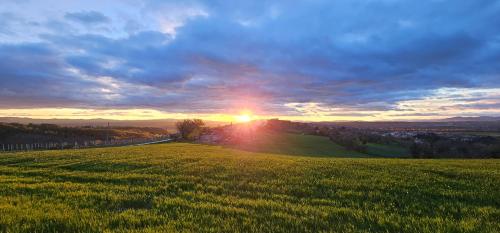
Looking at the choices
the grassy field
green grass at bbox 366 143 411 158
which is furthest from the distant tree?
the grassy field

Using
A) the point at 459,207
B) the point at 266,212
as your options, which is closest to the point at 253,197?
the point at 266,212

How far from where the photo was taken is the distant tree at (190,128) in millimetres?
101762

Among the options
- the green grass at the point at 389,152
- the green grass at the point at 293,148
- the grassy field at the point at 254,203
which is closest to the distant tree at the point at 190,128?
the green grass at the point at 293,148

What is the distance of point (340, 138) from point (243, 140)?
3374 centimetres

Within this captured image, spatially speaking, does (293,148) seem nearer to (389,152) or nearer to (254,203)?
(389,152)

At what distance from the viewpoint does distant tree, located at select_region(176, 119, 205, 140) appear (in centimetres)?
10176

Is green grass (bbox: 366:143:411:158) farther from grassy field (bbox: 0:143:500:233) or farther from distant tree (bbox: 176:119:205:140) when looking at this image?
grassy field (bbox: 0:143:500:233)

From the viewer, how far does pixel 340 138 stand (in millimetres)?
97250

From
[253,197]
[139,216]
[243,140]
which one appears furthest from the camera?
[243,140]

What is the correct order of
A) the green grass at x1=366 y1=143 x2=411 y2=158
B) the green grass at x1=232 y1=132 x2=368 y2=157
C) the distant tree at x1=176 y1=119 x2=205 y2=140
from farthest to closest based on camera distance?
the distant tree at x1=176 y1=119 x2=205 y2=140 → the green grass at x1=366 y1=143 x2=411 y2=158 → the green grass at x1=232 y1=132 x2=368 y2=157

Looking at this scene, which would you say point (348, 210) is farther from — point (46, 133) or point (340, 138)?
point (46, 133)

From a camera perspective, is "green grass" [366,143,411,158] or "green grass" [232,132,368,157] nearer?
"green grass" [232,132,368,157]

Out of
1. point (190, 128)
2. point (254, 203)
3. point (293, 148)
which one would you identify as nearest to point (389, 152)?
point (293, 148)

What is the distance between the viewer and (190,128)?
106m
